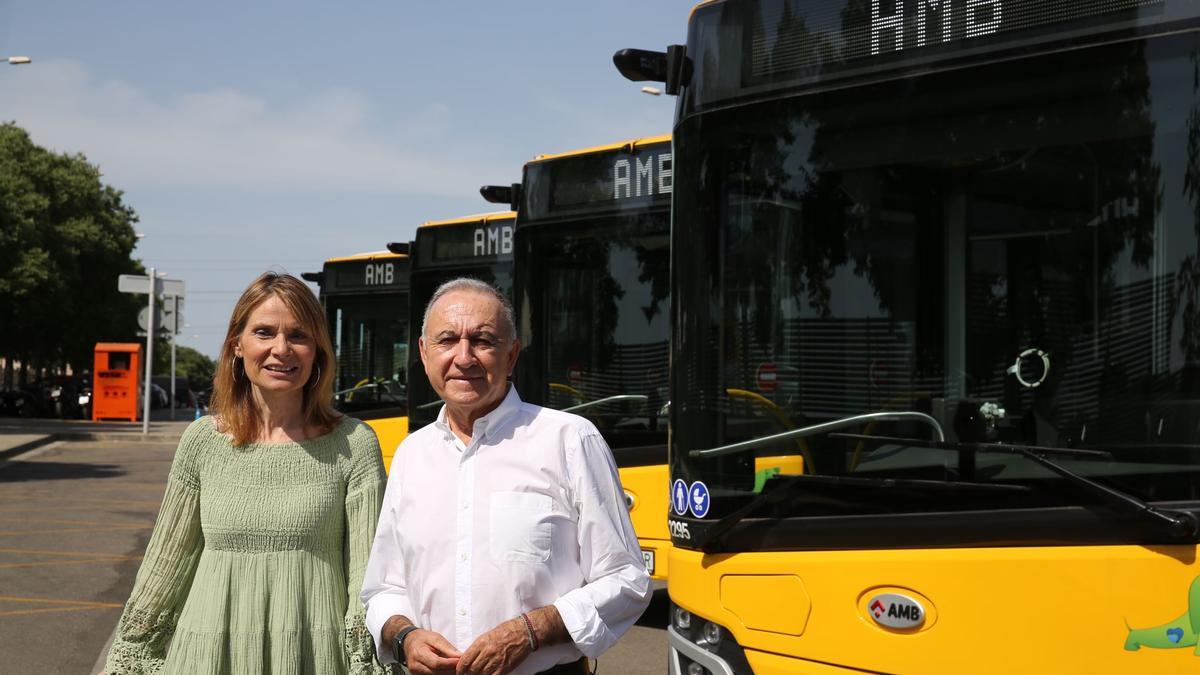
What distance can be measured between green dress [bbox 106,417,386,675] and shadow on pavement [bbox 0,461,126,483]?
56.4ft

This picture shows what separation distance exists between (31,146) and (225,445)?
171ft

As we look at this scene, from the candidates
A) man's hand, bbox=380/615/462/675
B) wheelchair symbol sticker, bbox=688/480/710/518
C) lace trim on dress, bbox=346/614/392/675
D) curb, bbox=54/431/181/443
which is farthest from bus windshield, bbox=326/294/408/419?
curb, bbox=54/431/181/443

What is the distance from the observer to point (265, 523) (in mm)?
3365

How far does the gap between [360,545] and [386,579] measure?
0.74 ft

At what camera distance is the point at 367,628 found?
3270mm

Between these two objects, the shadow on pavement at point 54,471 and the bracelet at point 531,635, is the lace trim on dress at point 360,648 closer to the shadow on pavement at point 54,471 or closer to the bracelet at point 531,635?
the bracelet at point 531,635

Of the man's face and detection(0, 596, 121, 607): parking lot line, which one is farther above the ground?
the man's face

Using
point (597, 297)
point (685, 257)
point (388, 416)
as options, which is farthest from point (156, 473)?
point (685, 257)

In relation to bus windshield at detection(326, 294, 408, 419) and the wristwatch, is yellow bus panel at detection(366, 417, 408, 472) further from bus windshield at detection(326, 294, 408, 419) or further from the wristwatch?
the wristwatch

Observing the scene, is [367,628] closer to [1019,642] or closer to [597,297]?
[1019,642]

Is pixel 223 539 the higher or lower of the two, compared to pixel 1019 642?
higher

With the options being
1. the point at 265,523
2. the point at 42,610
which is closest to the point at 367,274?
the point at 42,610

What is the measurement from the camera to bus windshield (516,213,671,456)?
826cm

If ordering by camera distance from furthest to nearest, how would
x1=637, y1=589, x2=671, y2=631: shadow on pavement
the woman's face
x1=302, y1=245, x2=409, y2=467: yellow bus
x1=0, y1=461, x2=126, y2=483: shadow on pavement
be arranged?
x1=0, y1=461, x2=126, y2=483: shadow on pavement → x1=302, y1=245, x2=409, y2=467: yellow bus → x1=637, y1=589, x2=671, y2=631: shadow on pavement → the woman's face
